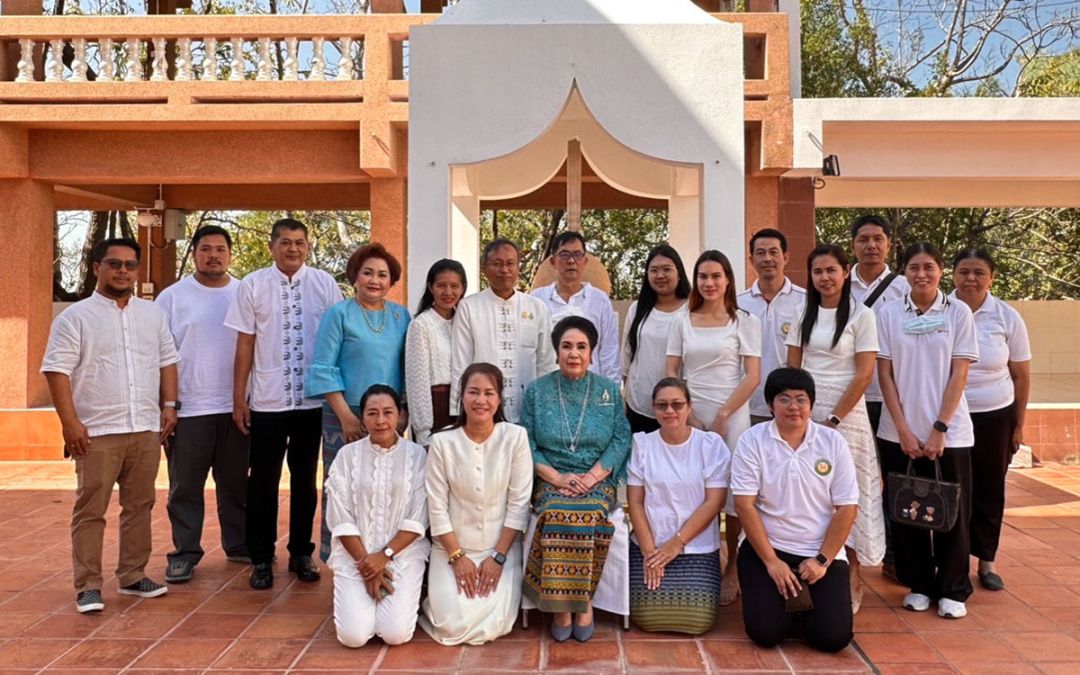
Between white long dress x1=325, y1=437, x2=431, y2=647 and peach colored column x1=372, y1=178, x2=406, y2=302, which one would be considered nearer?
white long dress x1=325, y1=437, x2=431, y2=647

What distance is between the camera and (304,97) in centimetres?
768

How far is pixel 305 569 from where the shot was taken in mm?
4102

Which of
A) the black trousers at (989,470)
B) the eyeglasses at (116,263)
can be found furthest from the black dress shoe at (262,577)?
the black trousers at (989,470)

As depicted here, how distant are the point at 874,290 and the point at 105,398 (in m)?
3.32

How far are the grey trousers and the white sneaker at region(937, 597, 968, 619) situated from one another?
10.2ft

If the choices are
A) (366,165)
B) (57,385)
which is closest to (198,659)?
(57,385)

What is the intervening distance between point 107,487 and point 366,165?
4499 mm

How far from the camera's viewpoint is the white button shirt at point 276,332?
13.0 feet

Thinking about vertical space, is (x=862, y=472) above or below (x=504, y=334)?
below

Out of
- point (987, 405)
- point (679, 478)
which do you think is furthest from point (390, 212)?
point (987, 405)

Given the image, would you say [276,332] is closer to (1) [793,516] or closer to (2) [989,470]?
(1) [793,516]

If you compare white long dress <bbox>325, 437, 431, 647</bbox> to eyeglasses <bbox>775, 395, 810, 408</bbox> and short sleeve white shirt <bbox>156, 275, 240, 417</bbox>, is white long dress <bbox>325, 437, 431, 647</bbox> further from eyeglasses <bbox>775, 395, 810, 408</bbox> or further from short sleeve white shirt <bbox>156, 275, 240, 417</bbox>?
eyeglasses <bbox>775, 395, 810, 408</bbox>

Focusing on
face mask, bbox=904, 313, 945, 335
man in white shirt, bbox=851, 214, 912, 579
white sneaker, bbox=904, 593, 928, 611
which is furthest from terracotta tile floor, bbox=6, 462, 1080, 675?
face mask, bbox=904, 313, 945, 335

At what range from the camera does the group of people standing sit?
3.32 meters
